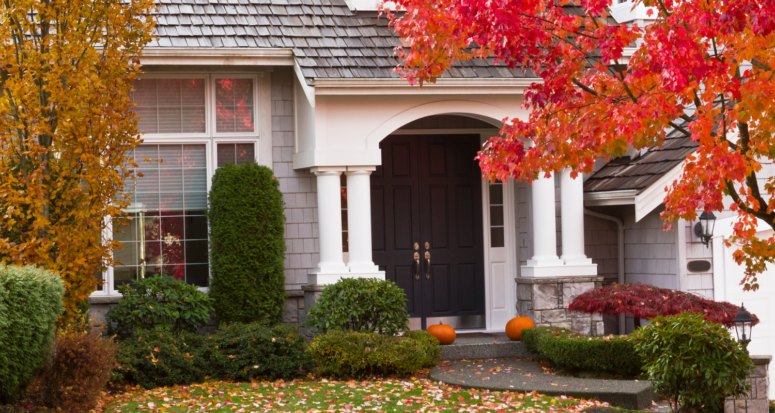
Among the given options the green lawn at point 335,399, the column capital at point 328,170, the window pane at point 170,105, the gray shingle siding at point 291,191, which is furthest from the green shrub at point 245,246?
the green lawn at point 335,399

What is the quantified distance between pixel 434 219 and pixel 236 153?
2748mm

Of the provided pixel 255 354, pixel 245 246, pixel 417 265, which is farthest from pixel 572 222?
pixel 255 354

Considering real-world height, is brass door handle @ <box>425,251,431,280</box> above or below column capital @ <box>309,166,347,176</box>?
below

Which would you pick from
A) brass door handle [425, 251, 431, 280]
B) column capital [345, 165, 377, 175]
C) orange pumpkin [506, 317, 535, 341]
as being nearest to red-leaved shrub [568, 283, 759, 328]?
orange pumpkin [506, 317, 535, 341]

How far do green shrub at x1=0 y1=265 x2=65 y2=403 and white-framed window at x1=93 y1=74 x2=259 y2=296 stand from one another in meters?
3.47

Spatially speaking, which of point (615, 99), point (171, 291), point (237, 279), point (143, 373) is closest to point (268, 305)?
point (237, 279)

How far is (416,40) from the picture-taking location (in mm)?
7043

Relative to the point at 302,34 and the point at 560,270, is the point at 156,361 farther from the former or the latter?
the point at 560,270

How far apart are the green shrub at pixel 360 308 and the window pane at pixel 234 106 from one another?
7.83 feet

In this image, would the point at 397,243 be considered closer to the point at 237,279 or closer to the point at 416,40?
the point at 237,279

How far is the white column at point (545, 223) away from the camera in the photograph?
10.0 m

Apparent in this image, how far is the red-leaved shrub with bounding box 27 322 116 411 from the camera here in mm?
6496

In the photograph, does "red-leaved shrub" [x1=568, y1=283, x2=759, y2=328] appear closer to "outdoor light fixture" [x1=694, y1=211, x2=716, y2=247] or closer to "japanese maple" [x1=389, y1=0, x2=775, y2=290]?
"outdoor light fixture" [x1=694, y1=211, x2=716, y2=247]

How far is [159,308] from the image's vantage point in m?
8.88
